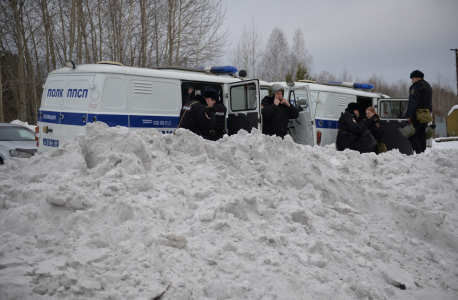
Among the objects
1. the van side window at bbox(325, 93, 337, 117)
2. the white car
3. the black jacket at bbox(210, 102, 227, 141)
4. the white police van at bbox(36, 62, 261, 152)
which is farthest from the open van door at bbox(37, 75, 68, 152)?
the van side window at bbox(325, 93, 337, 117)

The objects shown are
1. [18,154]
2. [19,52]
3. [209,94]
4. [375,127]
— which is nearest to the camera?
[209,94]

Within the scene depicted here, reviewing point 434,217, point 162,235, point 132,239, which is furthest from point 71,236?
point 434,217

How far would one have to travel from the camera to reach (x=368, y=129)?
8.52 m

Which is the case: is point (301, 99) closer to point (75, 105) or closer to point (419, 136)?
point (419, 136)

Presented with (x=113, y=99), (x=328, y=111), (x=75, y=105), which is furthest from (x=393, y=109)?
(x=75, y=105)

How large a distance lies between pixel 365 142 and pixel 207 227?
6.13m

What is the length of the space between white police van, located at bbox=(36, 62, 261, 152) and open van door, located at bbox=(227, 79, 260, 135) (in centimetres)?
2

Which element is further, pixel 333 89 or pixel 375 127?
pixel 333 89

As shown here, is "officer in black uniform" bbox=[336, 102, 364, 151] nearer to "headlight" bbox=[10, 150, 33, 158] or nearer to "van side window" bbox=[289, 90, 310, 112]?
"van side window" bbox=[289, 90, 310, 112]

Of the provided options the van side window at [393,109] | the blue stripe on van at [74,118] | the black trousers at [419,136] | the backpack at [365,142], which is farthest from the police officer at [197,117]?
the van side window at [393,109]

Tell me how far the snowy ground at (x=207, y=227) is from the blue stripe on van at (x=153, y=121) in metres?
2.65

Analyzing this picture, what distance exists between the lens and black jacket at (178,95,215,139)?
248 inches

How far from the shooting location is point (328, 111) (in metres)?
9.65

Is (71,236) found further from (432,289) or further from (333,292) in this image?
(432,289)
